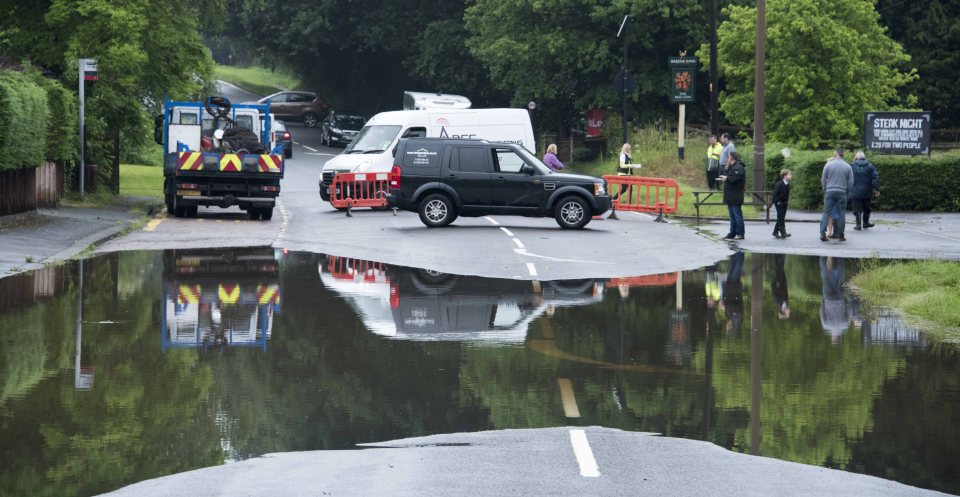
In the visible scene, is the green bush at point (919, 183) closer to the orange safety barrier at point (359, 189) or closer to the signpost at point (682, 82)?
the signpost at point (682, 82)

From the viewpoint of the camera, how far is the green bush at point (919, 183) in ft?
106

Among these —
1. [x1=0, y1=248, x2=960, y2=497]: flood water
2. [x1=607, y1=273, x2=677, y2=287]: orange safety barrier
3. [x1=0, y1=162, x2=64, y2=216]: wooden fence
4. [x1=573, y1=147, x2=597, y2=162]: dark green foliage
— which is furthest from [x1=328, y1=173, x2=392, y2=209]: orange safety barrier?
[x1=573, y1=147, x2=597, y2=162]: dark green foliage

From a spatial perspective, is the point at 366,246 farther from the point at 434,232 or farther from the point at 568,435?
the point at 568,435

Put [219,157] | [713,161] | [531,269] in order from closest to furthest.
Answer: [531,269]
[219,157]
[713,161]

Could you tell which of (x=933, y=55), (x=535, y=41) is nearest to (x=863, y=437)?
(x=535, y=41)

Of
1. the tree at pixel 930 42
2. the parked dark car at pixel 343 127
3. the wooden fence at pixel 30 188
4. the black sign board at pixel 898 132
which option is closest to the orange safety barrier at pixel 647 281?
the wooden fence at pixel 30 188

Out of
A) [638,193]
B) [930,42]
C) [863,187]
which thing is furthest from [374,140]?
[930,42]

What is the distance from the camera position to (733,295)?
1673 cm

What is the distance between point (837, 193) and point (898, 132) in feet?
30.9

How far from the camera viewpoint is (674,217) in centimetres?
3144

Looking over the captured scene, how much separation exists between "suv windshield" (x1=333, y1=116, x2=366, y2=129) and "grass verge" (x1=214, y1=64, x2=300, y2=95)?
94.2ft

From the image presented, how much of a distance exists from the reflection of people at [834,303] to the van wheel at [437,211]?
8.20 m

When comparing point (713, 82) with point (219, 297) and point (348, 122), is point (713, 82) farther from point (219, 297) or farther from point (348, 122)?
point (219, 297)

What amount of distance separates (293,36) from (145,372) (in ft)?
199
